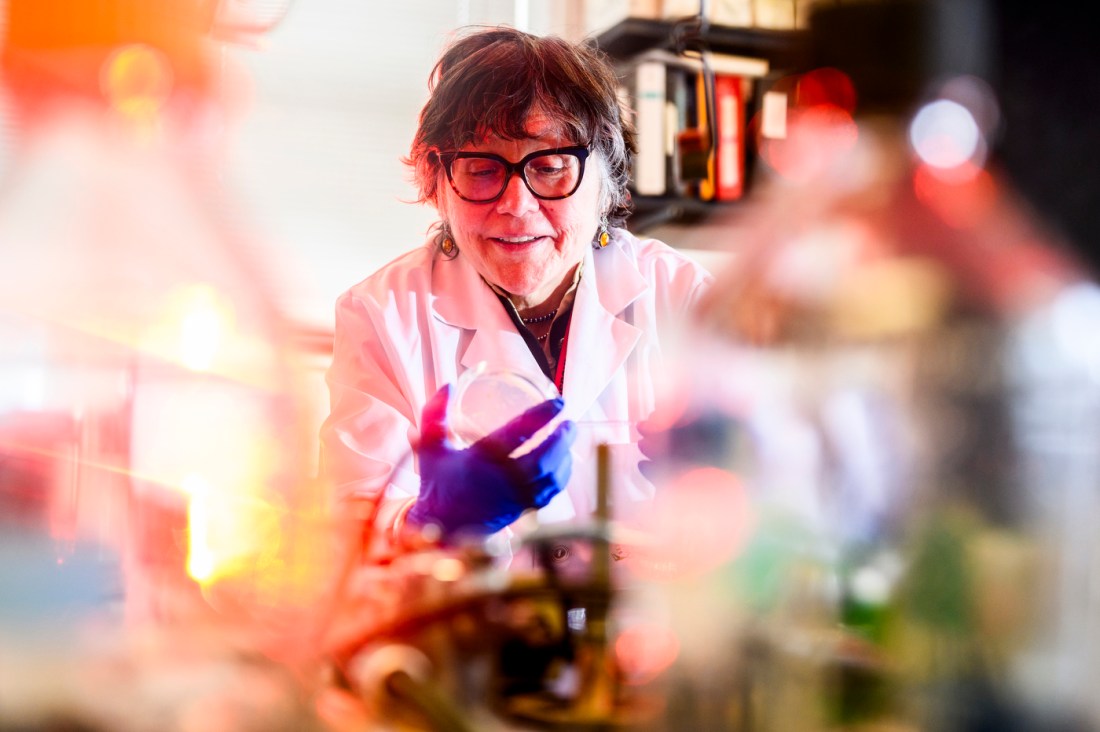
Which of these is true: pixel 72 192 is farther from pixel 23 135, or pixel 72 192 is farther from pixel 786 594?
pixel 786 594

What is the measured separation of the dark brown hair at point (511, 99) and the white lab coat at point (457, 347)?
8 cm

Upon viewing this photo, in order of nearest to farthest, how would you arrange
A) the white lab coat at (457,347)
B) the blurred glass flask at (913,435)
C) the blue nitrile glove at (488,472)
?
the blurred glass flask at (913,435) → the blue nitrile glove at (488,472) → the white lab coat at (457,347)

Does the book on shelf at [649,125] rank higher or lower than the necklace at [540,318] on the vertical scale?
higher

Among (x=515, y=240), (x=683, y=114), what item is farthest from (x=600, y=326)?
(x=683, y=114)

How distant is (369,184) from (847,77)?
554 mm

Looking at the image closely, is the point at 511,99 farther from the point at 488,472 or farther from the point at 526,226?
the point at 488,472

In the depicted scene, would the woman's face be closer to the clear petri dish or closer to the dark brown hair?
the dark brown hair

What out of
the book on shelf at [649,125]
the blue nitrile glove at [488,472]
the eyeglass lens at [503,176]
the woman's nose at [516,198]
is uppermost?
the book on shelf at [649,125]

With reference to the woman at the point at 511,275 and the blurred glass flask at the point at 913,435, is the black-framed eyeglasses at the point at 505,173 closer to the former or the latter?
the woman at the point at 511,275

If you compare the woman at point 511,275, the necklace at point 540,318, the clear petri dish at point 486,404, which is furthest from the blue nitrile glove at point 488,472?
the necklace at point 540,318

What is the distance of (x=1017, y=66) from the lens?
20.3 inches

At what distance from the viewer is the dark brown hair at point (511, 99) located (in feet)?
2.98

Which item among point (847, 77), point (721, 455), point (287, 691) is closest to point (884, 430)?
point (721, 455)

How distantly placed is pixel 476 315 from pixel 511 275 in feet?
0.18
